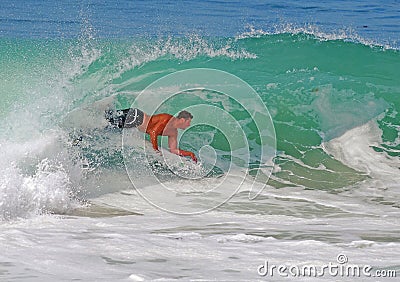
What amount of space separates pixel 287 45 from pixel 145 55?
9.09 feet

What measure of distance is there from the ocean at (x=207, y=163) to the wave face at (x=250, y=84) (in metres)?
0.03

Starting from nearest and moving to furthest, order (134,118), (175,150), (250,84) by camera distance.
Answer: (175,150) < (134,118) < (250,84)

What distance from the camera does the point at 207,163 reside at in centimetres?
850

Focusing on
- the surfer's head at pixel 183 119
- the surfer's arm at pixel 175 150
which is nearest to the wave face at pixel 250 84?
the surfer's arm at pixel 175 150

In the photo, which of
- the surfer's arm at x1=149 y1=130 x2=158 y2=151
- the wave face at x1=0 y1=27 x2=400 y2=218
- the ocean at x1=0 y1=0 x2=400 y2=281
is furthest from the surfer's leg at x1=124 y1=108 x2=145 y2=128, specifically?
the wave face at x1=0 y1=27 x2=400 y2=218

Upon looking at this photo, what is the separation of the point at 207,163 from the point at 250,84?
3001 mm

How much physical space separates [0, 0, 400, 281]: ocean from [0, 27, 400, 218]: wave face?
0.03 metres

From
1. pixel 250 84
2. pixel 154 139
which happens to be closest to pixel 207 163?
pixel 154 139

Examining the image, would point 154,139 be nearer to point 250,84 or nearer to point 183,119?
point 183,119

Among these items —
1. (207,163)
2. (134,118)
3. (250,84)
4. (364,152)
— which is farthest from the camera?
(250,84)

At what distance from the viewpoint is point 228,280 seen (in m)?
4.27

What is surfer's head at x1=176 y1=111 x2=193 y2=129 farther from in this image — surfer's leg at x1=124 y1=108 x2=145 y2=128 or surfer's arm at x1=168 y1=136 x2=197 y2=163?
surfer's leg at x1=124 y1=108 x2=145 y2=128

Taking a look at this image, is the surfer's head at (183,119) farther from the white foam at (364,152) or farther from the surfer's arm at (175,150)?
the white foam at (364,152)

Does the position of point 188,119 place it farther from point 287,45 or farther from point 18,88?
point 287,45
